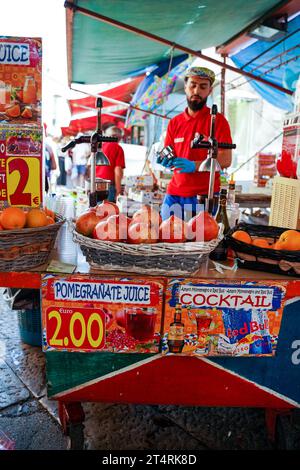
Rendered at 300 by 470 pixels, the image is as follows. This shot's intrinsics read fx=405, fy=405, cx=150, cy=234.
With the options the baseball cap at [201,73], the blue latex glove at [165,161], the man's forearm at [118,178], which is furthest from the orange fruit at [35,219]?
the man's forearm at [118,178]

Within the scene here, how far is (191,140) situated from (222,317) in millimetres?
1683

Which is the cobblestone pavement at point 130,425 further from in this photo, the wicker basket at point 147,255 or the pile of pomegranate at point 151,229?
the pile of pomegranate at point 151,229

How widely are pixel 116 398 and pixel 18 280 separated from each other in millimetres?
635

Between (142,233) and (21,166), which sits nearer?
(142,233)

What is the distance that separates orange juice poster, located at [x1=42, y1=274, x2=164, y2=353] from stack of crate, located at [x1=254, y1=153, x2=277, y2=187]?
456cm

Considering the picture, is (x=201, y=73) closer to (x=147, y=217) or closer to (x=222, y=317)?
(x=147, y=217)

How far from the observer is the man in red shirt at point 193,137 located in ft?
8.88

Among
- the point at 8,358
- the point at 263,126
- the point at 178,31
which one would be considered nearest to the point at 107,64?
the point at 178,31

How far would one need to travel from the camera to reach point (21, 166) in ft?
6.18

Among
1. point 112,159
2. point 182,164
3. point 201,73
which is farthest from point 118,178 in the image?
point 182,164

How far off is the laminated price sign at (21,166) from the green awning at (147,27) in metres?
1.96

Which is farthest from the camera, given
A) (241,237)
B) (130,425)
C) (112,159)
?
(112,159)

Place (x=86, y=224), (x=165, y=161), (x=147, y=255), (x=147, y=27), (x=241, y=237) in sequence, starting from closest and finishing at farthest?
(x=147, y=255), (x=86, y=224), (x=241, y=237), (x=165, y=161), (x=147, y=27)

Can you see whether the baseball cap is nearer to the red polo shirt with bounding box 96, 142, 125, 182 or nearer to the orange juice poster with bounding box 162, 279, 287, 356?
the orange juice poster with bounding box 162, 279, 287, 356
